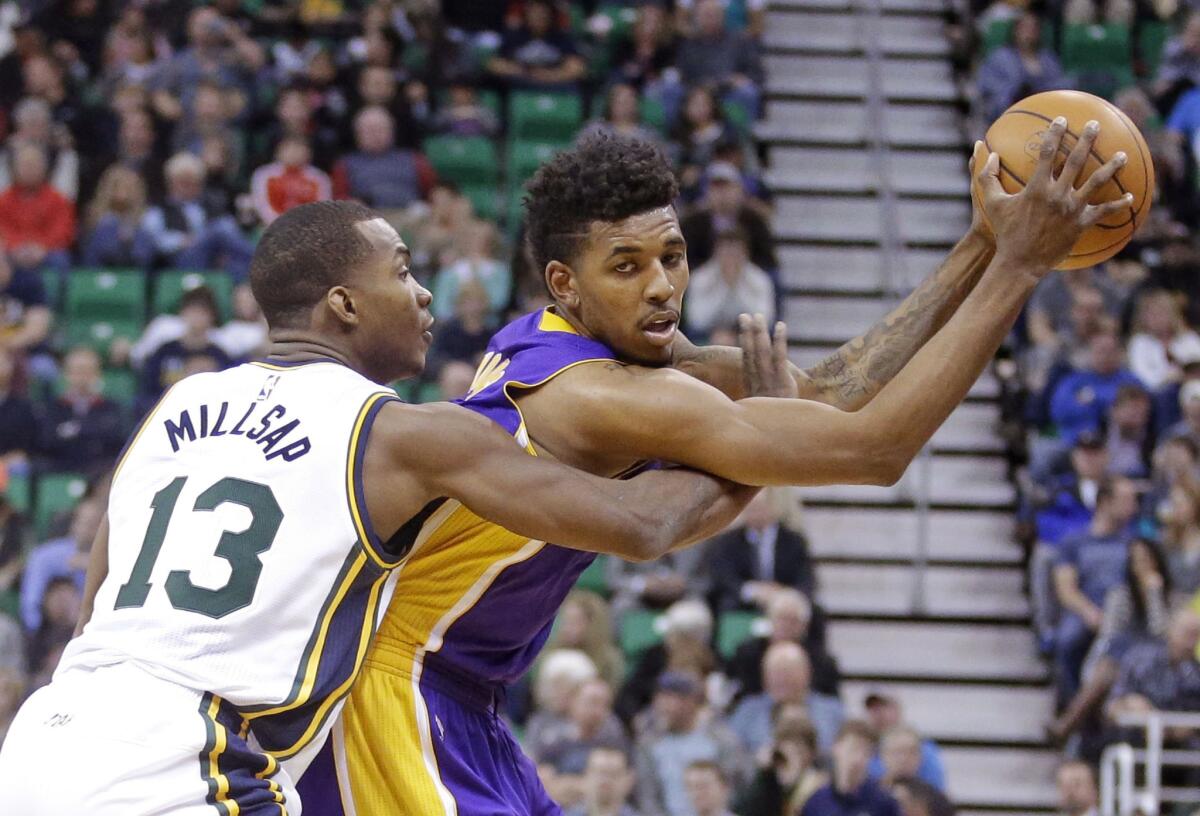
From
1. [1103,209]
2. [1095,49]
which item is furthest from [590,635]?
[1095,49]

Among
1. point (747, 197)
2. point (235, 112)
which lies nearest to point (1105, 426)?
point (747, 197)

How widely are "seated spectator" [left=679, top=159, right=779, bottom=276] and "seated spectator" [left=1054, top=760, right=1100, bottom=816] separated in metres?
4.28

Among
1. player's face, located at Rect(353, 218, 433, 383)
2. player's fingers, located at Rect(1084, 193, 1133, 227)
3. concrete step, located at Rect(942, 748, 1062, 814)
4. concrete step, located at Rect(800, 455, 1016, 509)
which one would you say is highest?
player's fingers, located at Rect(1084, 193, 1133, 227)

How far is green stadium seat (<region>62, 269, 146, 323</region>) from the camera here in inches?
449

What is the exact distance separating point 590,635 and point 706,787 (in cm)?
132

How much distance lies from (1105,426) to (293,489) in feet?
28.7

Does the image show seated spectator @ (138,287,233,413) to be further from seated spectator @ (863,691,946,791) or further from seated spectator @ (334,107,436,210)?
seated spectator @ (863,691,946,791)

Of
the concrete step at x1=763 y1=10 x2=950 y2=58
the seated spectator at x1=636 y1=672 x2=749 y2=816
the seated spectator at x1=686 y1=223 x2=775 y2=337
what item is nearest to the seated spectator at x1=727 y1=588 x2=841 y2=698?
the seated spectator at x1=636 y1=672 x2=749 y2=816

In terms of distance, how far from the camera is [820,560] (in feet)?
36.3

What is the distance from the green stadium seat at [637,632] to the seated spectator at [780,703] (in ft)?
2.23

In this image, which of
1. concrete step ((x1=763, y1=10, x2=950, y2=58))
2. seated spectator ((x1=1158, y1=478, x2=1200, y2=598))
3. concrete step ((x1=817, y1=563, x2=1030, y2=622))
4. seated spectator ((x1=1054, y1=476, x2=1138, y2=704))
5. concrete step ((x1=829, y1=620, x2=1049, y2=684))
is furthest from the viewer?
concrete step ((x1=763, y1=10, x2=950, y2=58))

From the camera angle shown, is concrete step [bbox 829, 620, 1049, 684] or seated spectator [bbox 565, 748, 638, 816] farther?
concrete step [bbox 829, 620, 1049, 684]

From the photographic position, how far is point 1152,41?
47.1ft

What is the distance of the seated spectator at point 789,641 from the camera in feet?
30.0
